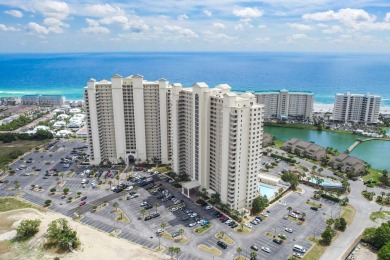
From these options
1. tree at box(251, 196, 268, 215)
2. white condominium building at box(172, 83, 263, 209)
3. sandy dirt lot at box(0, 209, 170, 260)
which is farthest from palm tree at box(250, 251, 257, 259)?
white condominium building at box(172, 83, 263, 209)

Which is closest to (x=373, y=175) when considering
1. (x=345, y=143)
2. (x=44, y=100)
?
(x=345, y=143)

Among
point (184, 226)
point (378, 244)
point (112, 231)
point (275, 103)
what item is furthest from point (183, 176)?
point (275, 103)

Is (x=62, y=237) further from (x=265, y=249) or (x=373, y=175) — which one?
(x=373, y=175)

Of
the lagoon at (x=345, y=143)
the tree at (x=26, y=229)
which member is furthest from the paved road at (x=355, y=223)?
the tree at (x=26, y=229)

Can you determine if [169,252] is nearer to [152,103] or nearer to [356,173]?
[152,103]

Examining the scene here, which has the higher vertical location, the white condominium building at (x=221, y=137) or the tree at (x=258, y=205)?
the white condominium building at (x=221, y=137)

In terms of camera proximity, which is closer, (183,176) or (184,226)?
(184,226)

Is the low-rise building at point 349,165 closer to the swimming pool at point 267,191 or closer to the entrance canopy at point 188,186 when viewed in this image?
the swimming pool at point 267,191
